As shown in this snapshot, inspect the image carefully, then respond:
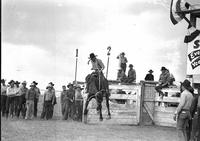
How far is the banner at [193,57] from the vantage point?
1165cm

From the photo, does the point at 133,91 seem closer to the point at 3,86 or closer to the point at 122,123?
the point at 122,123

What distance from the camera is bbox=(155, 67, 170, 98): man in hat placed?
1495 cm

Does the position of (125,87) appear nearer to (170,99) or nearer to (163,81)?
(163,81)

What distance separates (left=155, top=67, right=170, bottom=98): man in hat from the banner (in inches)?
119

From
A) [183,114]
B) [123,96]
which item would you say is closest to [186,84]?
[183,114]

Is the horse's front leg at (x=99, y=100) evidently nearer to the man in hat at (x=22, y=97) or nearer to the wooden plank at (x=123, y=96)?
the wooden plank at (x=123, y=96)

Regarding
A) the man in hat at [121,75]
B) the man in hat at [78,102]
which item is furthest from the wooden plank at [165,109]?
the man in hat at [78,102]

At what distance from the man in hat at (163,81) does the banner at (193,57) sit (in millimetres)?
3011

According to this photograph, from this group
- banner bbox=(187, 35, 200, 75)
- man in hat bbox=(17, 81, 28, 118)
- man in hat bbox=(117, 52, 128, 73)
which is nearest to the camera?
banner bbox=(187, 35, 200, 75)

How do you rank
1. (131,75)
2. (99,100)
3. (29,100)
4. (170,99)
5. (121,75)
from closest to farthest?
1. (99,100)
2. (170,99)
3. (29,100)
4. (131,75)
5. (121,75)

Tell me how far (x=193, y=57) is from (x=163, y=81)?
3.83 metres

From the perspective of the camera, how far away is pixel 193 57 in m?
11.8

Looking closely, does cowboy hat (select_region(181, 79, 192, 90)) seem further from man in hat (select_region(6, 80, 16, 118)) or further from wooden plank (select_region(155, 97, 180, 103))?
man in hat (select_region(6, 80, 16, 118))

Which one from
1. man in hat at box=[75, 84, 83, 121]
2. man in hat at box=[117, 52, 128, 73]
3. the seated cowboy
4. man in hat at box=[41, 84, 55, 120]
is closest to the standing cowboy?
man in hat at box=[75, 84, 83, 121]
